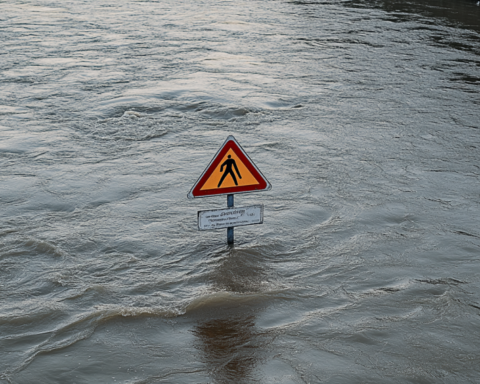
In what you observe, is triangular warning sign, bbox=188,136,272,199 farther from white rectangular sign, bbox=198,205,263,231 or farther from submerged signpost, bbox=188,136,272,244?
white rectangular sign, bbox=198,205,263,231

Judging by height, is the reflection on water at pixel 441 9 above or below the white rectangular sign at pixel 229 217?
above

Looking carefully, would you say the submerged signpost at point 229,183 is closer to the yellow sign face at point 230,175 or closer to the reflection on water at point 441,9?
the yellow sign face at point 230,175

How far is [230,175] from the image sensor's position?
196 inches

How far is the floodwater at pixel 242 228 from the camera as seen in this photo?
13.0ft

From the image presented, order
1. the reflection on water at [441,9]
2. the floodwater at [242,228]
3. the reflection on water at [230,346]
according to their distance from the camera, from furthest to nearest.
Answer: the reflection on water at [441,9] → the floodwater at [242,228] → the reflection on water at [230,346]

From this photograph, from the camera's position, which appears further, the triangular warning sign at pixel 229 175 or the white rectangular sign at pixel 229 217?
the white rectangular sign at pixel 229 217

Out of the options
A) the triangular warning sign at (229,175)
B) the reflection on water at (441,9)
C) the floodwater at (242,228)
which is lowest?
the floodwater at (242,228)

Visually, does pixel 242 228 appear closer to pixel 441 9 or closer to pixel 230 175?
pixel 230 175

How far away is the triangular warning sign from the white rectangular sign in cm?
15

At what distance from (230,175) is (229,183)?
70 mm

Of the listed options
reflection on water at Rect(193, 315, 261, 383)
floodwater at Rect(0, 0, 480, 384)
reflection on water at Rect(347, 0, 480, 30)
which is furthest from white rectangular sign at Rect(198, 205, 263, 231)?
reflection on water at Rect(347, 0, 480, 30)

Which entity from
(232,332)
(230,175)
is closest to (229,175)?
(230,175)

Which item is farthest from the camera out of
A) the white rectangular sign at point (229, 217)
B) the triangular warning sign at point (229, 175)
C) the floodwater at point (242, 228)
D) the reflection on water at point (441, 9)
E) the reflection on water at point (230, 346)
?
the reflection on water at point (441, 9)

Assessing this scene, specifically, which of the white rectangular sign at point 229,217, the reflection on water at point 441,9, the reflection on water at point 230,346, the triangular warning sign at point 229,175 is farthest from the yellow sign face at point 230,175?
the reflection on water at point 441,9
